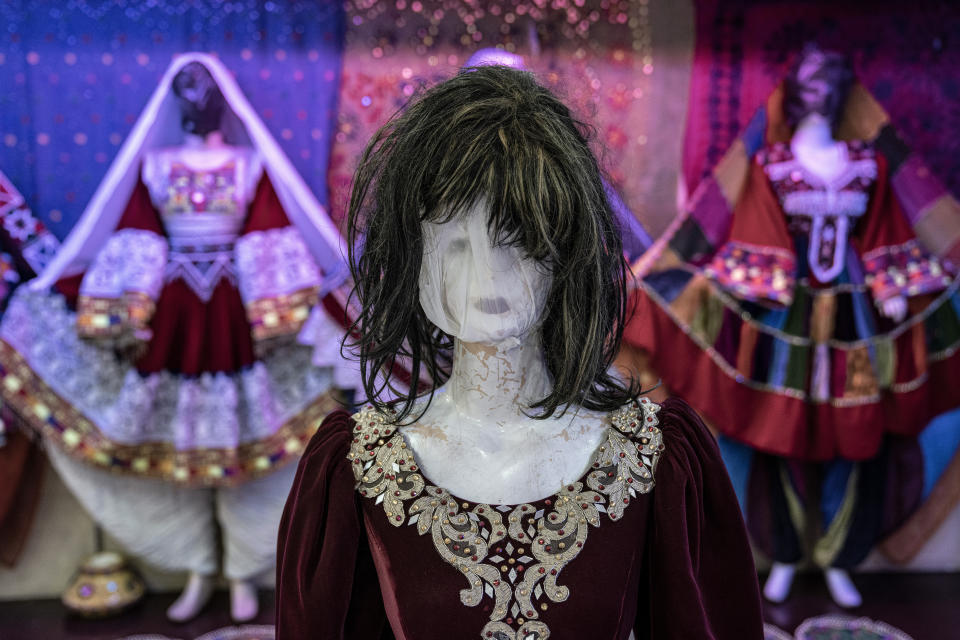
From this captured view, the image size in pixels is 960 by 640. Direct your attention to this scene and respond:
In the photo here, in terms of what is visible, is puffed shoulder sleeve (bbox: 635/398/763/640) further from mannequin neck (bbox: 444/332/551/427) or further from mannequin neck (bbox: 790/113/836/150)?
mannequin neck (bbox: 790/113/836/150)

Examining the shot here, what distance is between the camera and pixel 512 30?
2648mm

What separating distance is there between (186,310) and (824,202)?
6.03 feet

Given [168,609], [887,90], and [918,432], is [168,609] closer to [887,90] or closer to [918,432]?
[918,432]

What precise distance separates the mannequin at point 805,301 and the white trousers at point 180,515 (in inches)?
47.6

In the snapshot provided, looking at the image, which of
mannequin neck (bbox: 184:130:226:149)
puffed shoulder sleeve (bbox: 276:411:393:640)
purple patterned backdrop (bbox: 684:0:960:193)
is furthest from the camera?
purple patterned backdrop (bbox: 684:0:960:193)

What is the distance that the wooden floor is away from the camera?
2.39m

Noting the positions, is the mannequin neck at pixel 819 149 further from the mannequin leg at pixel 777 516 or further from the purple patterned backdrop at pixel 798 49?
the mannequin leg at pixel 777 516

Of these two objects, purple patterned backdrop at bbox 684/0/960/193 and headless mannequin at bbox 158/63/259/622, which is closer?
headless mannequin at bbox 158/63/259/622

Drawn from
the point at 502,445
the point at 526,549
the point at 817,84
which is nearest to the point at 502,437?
the point at 502,445

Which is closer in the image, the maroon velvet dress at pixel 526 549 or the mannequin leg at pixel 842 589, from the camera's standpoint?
the maroon velvet dress at pixel 526 549

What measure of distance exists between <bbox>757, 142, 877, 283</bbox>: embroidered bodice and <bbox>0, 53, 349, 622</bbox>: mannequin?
1326 millimetres

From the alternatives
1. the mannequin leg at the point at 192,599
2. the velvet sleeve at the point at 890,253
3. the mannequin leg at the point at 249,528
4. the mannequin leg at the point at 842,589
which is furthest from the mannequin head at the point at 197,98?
the mannequin leg at the point at 842,589

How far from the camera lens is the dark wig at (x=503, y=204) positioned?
2.90 feet

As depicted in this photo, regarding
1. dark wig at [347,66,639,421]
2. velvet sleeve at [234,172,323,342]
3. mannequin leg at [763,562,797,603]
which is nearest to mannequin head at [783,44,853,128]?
mannequin leg at [763,562,797,603]
